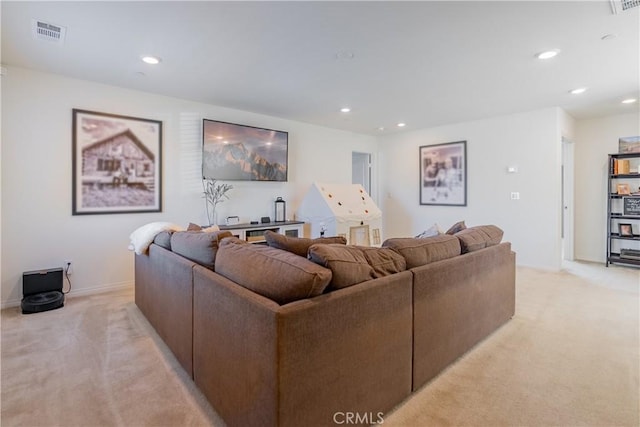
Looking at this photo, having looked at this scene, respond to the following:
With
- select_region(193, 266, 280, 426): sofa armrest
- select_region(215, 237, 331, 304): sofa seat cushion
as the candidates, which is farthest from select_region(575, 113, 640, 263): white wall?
select_region(193, 266, 280, 426): sofa armrest

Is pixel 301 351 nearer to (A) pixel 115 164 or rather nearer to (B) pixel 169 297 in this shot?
(B) pixel 169 297

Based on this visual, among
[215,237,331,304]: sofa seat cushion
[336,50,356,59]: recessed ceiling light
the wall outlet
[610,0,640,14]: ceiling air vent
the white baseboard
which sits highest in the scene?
[336,50,356,59]: recessed ceiling light

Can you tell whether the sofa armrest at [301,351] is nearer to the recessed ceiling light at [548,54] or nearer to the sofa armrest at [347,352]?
the sofa armrest at [347,352]

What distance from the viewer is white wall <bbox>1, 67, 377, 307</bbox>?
3.12 meters

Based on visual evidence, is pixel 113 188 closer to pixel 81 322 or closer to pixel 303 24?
pixel 81 322

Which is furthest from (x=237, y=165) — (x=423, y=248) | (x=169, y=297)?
(x=423, y=248)

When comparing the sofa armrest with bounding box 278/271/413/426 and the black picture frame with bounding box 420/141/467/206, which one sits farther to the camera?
the black picture frame with bounding box 420/141/467/206

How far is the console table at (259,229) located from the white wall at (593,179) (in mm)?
4753

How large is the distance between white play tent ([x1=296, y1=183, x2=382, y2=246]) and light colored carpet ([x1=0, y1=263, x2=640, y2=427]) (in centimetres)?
265

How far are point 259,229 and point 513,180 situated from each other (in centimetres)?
404

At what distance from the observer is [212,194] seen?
441cm

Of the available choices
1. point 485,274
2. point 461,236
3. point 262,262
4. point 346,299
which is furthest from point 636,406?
point 262,262

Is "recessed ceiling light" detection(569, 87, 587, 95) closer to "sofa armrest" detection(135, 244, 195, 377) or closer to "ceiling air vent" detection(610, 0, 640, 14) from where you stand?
"ceiling air vent" detection(610, 0, 640, 14)

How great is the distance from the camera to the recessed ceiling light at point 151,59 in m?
2.86
